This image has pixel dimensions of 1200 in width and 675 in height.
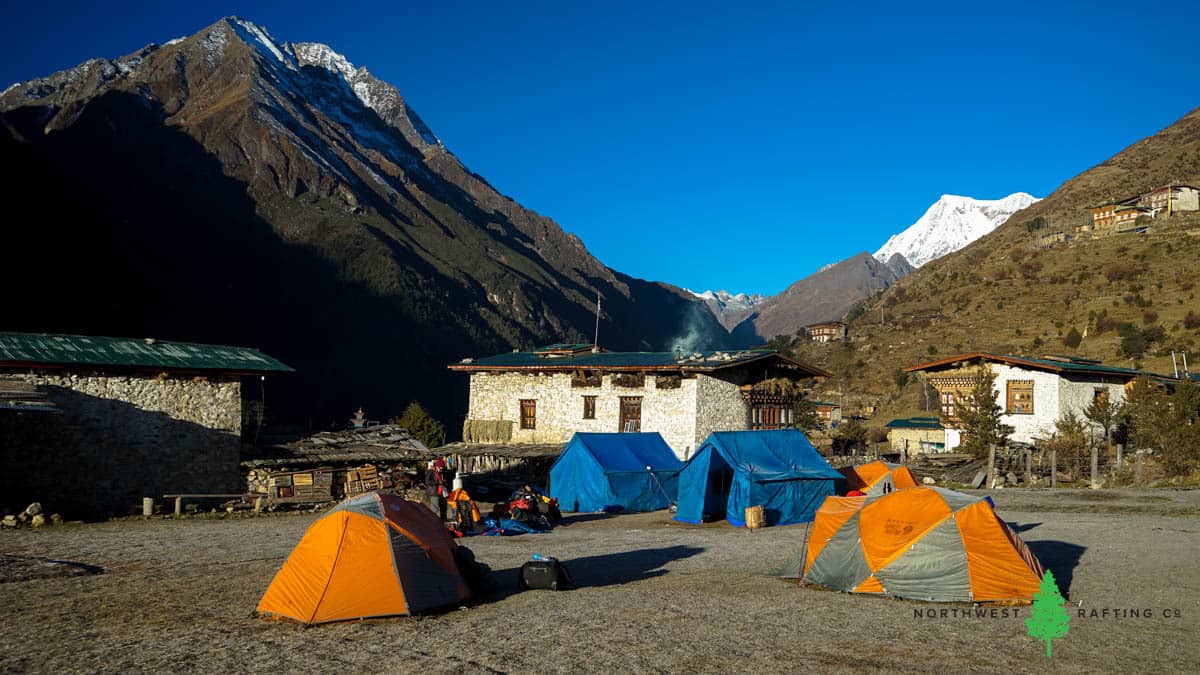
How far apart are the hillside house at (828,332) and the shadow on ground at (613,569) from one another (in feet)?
260

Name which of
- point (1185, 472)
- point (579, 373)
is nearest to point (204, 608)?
point (579, 373)

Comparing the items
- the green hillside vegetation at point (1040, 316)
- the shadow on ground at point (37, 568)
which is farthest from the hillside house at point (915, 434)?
the shadow on ground at point (37, 568)

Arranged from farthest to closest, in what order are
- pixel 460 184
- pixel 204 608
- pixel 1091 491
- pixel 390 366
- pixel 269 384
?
pixel 460 184
pixel 390 366
pixel 269 384
pixel 1091 491
pixel 204 608

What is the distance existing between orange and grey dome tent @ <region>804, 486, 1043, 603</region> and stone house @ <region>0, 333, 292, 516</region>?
18985 mm

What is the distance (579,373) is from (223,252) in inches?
2952

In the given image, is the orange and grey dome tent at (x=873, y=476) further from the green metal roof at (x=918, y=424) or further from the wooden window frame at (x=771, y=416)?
the green metal roof at (x=918, y=424)

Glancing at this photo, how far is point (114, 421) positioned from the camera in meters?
24.1

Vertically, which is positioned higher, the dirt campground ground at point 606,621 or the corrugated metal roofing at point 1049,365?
the corrugated metal roofing at point 1049,365

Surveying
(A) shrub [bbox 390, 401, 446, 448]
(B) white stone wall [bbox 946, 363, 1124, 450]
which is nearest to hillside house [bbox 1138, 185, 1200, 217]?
(B) white stone wall [bbox 946, 363, 1124, 450]

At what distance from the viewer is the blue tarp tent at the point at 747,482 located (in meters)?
23.3

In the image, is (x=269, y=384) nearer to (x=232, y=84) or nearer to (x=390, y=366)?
(x=390, y=366)

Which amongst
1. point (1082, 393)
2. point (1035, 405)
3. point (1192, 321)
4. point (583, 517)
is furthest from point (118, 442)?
point (1192, 321)

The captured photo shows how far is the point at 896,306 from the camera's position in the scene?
310 ft

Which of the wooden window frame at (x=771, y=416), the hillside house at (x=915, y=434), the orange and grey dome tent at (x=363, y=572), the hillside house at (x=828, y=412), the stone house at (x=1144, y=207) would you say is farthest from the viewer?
the stone house at (x=1144, y=207)
